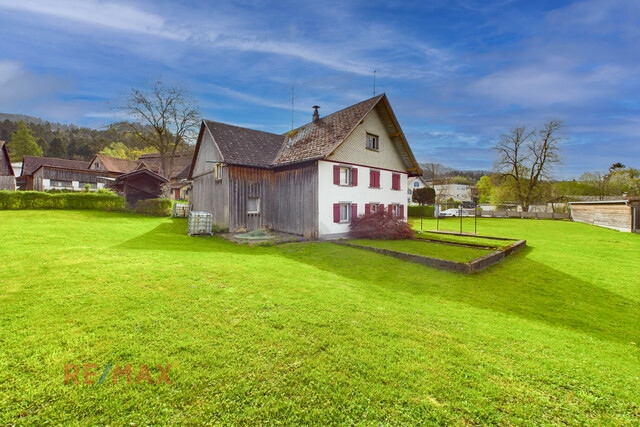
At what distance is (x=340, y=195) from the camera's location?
16.3 m

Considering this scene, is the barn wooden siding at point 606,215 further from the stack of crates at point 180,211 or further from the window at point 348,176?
the stack of crates at point 180,211

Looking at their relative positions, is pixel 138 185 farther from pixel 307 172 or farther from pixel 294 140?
pixel 307 172

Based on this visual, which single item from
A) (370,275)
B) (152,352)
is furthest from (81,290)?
(370,275)

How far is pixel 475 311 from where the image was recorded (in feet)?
18.9

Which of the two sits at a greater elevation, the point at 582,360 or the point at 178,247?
the point at 178,247

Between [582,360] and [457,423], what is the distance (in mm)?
2823

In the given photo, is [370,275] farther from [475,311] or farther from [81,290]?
[81,290]

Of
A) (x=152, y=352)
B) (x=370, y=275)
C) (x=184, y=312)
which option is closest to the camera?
(x=152, y=352)

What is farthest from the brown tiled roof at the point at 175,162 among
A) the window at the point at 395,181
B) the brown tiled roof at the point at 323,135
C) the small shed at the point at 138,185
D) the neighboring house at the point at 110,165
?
the window at the point at 395,181

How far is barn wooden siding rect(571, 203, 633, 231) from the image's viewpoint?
21.0 metres

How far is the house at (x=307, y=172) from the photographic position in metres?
15.7

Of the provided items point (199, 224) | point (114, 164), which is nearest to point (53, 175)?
point (114, 164)

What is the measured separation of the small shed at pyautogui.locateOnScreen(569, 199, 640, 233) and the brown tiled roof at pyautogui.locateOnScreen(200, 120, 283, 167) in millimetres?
27721

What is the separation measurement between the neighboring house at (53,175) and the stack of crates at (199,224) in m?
30.7
